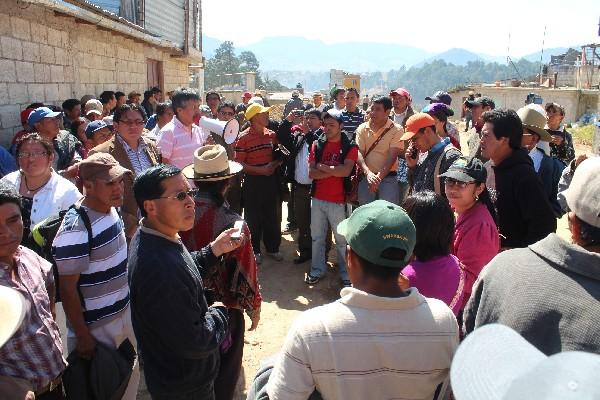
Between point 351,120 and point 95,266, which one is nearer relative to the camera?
point 95,266

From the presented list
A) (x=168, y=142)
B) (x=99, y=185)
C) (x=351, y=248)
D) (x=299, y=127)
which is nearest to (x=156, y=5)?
(x=299, y=127)

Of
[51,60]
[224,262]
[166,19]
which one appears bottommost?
[224,262]

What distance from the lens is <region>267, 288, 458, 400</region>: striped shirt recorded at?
135cm

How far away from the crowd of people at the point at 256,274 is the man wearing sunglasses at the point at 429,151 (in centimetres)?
2

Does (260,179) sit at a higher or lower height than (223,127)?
lower

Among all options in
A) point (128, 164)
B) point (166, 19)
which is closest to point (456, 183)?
point (128, 164)

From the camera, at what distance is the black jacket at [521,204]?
105 inches

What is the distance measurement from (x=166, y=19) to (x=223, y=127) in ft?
30.9

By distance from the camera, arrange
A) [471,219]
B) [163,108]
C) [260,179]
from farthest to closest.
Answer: [163,108] → [260,179] → [471,219]

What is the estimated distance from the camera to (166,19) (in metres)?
13.0

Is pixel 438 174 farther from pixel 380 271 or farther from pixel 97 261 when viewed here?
pixel 97 261

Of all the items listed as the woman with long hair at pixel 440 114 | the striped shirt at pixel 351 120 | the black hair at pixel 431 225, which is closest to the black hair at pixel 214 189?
the black hair at pixel 431 225

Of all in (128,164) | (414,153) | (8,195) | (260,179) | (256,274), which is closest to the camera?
(8,195)

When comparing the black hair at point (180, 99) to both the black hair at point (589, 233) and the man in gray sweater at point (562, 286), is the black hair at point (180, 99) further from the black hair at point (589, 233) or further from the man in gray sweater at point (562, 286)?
the black hair at point (589, 233)
